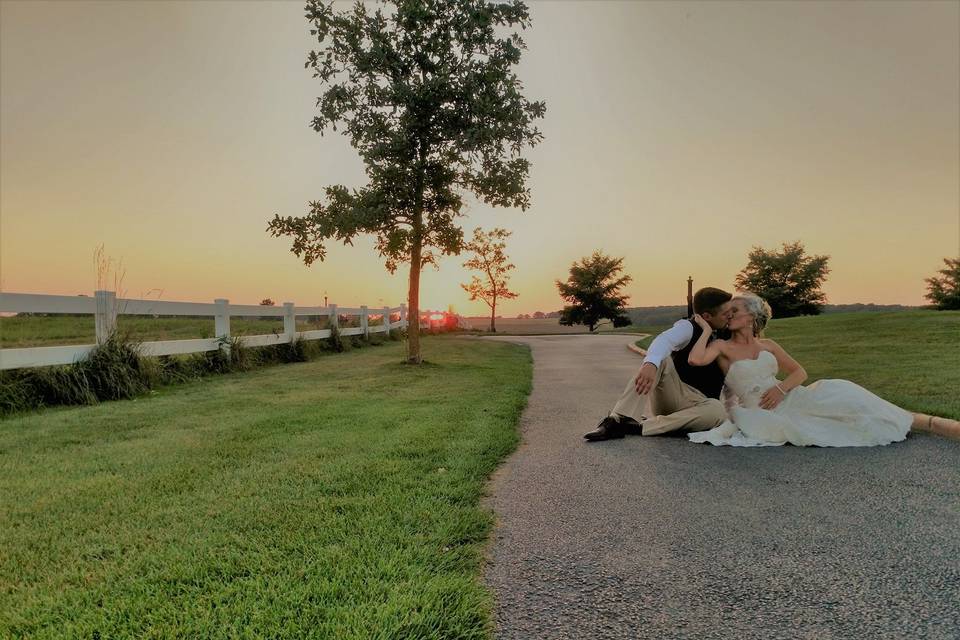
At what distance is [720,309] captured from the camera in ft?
17.7

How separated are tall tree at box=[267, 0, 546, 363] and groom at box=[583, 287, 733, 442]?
7.29 meters

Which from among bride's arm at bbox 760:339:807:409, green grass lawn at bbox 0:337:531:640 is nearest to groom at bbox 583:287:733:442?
bride's arm at bbox 760:339:807:409

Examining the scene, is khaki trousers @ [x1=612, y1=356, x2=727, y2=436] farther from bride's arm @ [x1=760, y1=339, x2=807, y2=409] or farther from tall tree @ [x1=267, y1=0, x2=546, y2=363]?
tall tree @ [x1=267, y1=0, x2=546, y2=363]

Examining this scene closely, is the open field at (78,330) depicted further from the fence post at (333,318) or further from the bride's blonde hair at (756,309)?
the bride's blonde hair at (756,309)

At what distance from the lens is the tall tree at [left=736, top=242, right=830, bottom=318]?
51625 millimetres

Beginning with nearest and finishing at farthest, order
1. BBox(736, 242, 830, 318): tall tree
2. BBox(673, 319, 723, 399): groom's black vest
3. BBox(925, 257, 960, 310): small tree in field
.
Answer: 1. BBox(673, 319, 723, 399): groom's black vest
2. BBox(925, 257, 960, 310): small tree in field
3. BBox(736, 242, 830, 318): tall tree

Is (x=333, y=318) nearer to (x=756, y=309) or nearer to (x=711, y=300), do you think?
(x=711, y=300)

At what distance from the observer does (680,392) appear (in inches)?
212

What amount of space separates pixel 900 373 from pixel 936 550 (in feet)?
24.3

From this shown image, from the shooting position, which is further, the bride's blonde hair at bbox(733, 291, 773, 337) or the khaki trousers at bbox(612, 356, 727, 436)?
the bride's blonde hair at bbox(733, 291, 773, 337)

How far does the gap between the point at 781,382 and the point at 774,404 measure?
0.31 metres

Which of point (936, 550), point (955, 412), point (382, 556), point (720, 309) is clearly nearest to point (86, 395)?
point (382, 556)

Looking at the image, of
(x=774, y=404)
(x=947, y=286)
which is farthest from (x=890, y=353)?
(x=947, y=286)

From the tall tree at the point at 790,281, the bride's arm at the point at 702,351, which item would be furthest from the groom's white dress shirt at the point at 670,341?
the tall tree at the point at 790,281
